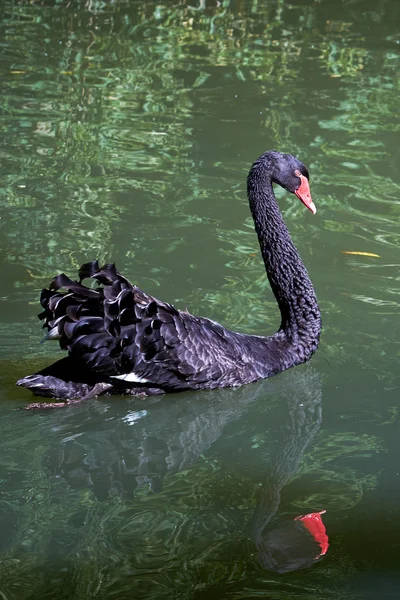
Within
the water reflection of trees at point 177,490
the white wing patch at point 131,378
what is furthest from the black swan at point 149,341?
the water reflection of trees at point 177,490

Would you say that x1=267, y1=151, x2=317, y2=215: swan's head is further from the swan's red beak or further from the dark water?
the dark water

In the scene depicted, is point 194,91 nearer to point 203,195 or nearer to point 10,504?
point 203,195

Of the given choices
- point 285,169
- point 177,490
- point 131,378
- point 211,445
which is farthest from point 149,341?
point 285,169

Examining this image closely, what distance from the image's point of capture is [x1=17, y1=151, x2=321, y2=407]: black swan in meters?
4.95

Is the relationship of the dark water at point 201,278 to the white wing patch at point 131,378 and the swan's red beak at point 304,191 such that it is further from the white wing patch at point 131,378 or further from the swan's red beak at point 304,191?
the swan's red beak at point 304,191

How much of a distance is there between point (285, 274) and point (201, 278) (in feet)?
2.74

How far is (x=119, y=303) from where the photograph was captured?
4934 mm

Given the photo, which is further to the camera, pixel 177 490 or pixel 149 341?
pixel 149 341

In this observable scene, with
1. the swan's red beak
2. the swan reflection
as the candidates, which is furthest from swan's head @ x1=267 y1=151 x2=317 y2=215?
the swan reflection

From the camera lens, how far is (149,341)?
5.10 metres

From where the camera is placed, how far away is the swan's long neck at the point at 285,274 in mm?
5609

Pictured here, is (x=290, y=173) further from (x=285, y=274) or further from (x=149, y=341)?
(x=149, y=341)

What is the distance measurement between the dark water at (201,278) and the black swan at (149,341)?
11 cm

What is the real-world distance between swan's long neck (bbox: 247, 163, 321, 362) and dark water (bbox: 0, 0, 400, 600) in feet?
0.65
